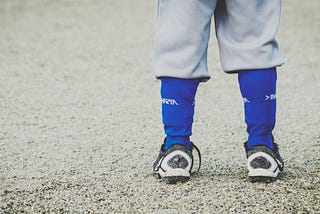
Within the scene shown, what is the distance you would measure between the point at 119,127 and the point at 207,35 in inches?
31.8

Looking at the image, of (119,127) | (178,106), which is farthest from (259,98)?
(119,127)

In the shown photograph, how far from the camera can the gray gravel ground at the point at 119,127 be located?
5.92 feet

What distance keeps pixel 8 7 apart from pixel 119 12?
980mm

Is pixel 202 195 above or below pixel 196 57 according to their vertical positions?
below

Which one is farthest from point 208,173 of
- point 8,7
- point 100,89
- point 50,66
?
point 8,7

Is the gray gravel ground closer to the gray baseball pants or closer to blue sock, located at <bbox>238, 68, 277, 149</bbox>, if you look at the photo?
blue sock, located at <bbox>238, 68, 277, 149</bbox>

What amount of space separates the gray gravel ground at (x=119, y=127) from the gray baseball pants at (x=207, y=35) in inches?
13.0

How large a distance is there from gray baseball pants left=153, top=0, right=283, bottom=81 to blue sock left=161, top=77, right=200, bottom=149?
0.03 meters

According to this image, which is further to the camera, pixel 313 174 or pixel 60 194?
pixel 313 174

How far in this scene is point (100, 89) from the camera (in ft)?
10.6

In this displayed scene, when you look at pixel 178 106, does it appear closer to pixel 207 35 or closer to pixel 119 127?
pixel 207 35

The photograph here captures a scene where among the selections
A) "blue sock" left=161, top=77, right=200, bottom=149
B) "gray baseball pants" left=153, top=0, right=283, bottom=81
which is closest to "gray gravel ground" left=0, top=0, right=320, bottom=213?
"blue sock" left=161, top=77, right=200, bottom=149

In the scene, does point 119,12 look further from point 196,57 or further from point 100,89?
point 196,57

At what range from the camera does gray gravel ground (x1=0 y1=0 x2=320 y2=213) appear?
1.80m
